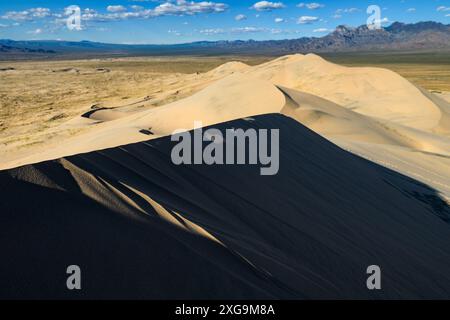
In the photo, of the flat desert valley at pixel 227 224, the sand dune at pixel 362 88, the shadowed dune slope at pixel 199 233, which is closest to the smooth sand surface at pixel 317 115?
Answer: the sand dune at pixel 362 88

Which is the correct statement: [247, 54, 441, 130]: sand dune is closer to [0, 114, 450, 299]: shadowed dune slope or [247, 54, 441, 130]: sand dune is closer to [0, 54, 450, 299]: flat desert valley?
[0, 54, 450, 299]: flat desert valley

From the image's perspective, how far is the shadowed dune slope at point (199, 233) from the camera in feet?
10.4

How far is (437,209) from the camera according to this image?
27.5ft

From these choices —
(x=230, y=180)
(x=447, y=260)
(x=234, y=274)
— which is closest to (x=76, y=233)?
(x=234, y=274)

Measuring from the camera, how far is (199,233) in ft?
12.9

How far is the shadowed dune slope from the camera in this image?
3164 millimetres

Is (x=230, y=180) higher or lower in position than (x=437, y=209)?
higher

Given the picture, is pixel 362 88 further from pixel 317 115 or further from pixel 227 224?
pixel 227 224
